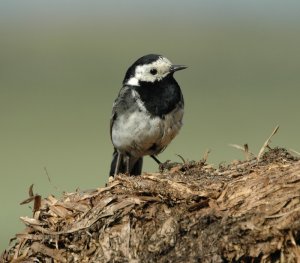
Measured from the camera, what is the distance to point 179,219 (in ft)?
20.0

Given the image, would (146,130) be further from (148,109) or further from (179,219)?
(179,219)

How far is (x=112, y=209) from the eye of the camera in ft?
20.9

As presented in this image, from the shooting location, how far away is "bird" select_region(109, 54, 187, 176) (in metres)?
10.1

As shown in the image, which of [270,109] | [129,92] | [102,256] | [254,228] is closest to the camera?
[254,228]

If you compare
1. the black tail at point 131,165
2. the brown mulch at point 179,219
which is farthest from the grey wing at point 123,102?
the brown mulch at point 179,219

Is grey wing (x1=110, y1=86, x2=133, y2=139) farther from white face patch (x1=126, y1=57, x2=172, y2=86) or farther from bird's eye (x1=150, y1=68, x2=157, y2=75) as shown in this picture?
bird's eye (x1=150, y1=68, x2=157, y2=75)

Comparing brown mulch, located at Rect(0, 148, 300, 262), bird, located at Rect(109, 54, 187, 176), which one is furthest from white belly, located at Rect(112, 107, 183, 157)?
brown mulch, located at Rect(0, 148, 300, 262)

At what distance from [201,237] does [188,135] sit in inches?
835

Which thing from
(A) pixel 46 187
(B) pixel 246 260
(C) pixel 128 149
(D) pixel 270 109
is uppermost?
(D) pixel 270 109

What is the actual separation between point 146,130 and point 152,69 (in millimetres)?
767

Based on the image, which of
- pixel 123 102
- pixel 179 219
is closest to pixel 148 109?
pixel 123 102

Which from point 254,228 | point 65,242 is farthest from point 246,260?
point 65,242

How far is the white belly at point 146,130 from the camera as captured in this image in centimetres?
1012

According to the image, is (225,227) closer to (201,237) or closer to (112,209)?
(201,237)
